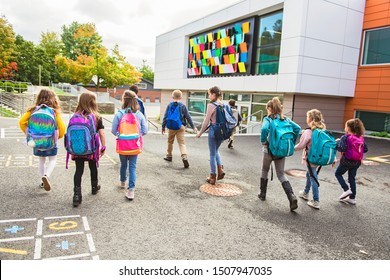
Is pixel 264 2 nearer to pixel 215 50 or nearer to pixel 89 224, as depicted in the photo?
pixel 215 50

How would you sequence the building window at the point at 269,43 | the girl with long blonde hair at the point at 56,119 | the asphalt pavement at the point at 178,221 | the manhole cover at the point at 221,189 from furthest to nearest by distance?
the building window at the point at 269,43 < the manhole cover at the point at 221,189 < the girl with long blonde hair at the point at 56,119 < the asphalt pavement at the point at 178,221

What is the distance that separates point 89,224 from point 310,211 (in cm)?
333

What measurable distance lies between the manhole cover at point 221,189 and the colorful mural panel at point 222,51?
13.9 metres

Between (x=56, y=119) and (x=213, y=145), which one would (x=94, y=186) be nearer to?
(x=56, y=119)

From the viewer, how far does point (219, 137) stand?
5.79 metres

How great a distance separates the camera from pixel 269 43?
1728 cm

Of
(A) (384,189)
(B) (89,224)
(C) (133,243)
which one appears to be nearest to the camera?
(C) (133,243)

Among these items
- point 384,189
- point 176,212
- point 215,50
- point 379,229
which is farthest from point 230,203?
point 215,50

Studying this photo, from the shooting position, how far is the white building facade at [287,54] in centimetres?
1504

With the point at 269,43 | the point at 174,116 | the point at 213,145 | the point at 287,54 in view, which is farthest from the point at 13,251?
the point at 269,43

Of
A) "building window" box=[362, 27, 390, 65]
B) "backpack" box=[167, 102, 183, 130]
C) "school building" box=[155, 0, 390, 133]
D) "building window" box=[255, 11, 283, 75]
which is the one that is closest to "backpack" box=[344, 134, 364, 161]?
"backpack" box=[167, 102, 183, 130]

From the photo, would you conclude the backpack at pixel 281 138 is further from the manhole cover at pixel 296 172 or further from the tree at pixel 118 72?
the tree at pixel 118 72

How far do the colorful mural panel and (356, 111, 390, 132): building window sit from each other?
7080mm

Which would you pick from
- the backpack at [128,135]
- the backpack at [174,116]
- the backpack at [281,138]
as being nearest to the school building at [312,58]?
the backpack at [174,116]
